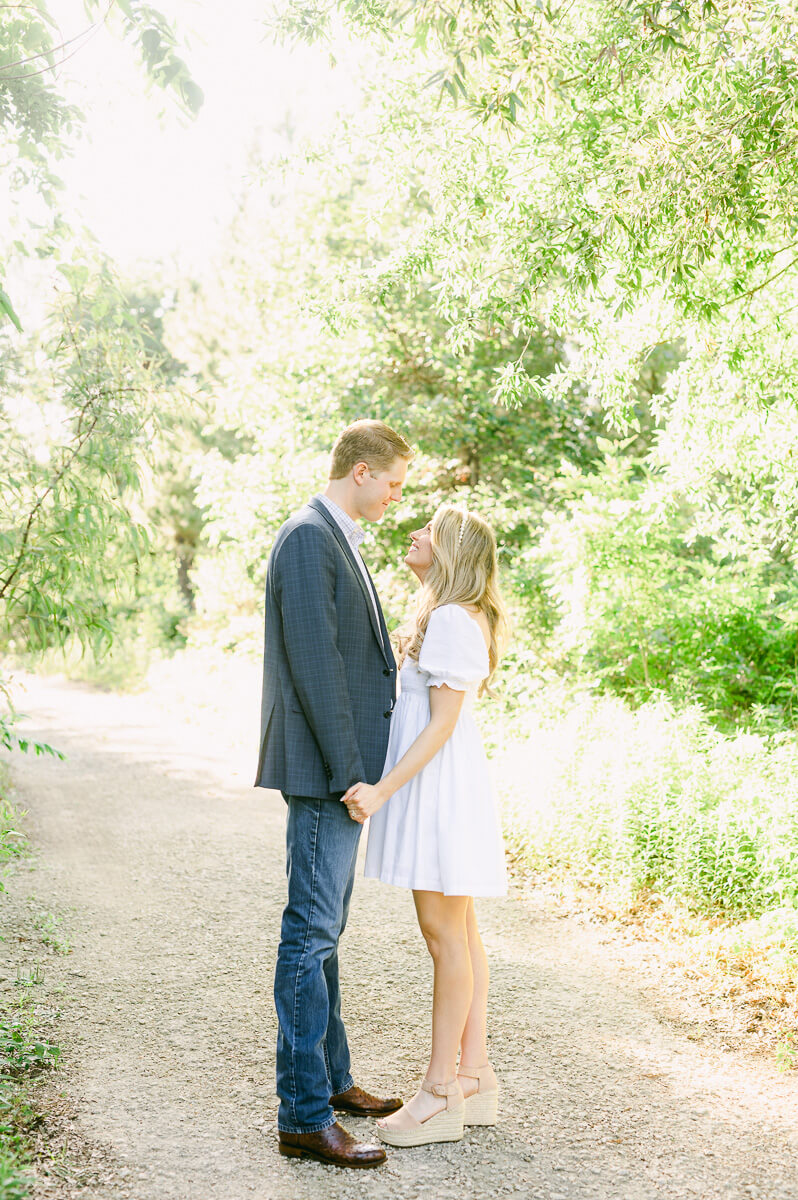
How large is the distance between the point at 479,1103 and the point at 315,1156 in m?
0.58

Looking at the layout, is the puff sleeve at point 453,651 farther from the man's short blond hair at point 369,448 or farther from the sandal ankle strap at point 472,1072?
the sandal ankle strap at point 472,1072

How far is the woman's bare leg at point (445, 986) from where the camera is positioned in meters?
3.01

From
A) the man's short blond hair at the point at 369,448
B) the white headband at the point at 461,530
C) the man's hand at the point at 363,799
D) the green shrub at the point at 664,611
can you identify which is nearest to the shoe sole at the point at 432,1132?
the man's hand at the point at 363,799

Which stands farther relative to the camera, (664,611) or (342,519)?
(664,611)

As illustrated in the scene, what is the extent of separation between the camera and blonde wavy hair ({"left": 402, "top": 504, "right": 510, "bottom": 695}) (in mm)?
3041

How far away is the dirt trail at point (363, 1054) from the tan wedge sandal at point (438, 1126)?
0.14 feet

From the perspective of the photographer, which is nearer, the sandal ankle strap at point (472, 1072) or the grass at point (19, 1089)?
the grass at point (19, 1089)

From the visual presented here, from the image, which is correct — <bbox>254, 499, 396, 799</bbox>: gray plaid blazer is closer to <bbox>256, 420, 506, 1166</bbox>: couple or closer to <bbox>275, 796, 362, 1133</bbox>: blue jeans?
<bbox>256, 420, 506, 1166</bbox>: couple

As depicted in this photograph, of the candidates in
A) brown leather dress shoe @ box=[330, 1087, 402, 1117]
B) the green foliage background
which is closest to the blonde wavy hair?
brown leather dress shoe @ box=[330, 1087, 402, 1117]

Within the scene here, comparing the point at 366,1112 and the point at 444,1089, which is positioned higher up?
the point at 444,1089

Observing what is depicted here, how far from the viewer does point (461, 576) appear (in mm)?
3047

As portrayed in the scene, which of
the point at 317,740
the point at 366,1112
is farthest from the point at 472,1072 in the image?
the point at 317,740

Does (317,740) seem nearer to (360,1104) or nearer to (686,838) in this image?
(360,1104)

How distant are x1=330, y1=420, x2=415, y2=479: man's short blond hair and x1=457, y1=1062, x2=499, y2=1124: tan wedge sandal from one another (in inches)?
77.1
